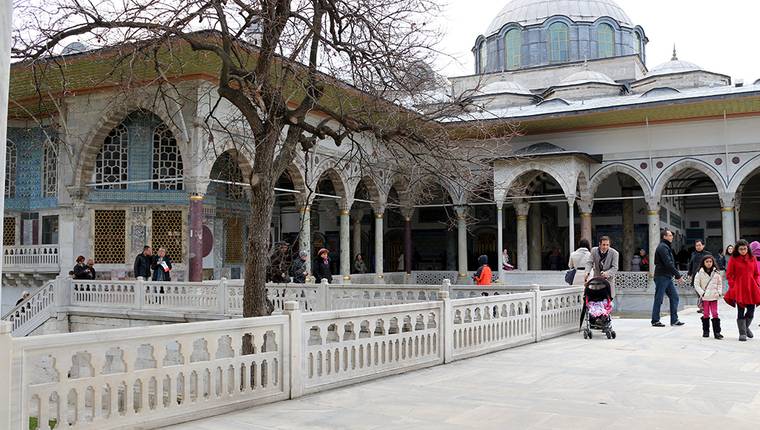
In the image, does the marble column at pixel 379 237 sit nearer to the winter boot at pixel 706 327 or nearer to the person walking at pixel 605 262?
the person walking at pixel 605 262

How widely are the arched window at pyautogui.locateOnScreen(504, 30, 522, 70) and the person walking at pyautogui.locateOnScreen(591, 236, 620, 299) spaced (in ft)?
63.8

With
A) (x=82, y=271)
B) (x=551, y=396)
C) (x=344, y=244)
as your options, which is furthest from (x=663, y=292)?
(x=344, y=244)

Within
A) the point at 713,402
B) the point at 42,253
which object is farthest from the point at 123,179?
the point at 713,402

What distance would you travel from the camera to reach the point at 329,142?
17.6 meters

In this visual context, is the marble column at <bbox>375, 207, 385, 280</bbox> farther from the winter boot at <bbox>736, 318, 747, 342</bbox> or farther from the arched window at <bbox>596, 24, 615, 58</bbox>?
the winter boot at <bbox>736, 318, 747, 342</bbox>

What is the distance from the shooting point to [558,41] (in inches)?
1041

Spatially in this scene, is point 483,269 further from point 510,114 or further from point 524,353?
point 510,114

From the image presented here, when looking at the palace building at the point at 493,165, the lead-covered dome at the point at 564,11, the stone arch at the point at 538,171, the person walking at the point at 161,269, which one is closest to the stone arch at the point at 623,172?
the palace building at the point at 493,165

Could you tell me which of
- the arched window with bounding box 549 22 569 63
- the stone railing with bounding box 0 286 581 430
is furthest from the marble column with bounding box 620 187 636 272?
the stone railing with bounding box 0 286 581 430

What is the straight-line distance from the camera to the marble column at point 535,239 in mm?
21734

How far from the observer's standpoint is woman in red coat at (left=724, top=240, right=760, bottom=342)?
751 cm

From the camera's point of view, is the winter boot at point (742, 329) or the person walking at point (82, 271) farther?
the person walking at point (82, 271)

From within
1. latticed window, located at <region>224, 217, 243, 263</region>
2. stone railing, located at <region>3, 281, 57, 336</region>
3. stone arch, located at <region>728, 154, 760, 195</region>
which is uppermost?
stone arch, located at <region>728, 154, 760, 195</region>

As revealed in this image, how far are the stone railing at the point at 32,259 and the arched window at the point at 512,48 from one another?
17711 mm
